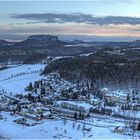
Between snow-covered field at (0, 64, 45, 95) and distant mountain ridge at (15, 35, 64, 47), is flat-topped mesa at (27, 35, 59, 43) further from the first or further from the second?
snow-covered field at (0, 64, 45, 95)

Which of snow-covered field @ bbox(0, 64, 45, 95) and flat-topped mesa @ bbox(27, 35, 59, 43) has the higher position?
flat-topped mesa @ bbox(27, 35, 59, 43)

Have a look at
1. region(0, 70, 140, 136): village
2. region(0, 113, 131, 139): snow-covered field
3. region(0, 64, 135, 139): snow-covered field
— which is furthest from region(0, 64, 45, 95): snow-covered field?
region(0, 113, 131, 139): snow-covered field

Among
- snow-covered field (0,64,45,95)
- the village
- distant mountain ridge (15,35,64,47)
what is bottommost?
snow-covered field (0,64,45,95)

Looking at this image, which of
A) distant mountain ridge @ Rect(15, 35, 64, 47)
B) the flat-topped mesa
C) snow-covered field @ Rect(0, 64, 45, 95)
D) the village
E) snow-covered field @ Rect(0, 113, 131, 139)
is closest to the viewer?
snow-covered field @ Rect(0, 113, 131, 139)

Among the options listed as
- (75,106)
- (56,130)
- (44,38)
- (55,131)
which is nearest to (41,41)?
(44,38)

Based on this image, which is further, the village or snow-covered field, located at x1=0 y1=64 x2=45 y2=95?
snow-covered field, located at x1=0 y1=64 x2=45 y2=95

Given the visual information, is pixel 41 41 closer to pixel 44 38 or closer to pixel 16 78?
pixel 44 38

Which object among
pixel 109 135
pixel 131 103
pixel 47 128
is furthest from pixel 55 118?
pixel 131 103

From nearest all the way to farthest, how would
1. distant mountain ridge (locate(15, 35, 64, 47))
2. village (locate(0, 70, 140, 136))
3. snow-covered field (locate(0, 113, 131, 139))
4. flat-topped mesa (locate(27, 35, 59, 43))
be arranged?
snow-covered field (locate(0, 113, 131, 139))
village (locate(0, 70, 140, 136))
distant mountain ridge (locate(15, 35, 64, 47))
flat-topped mesa (locate(27, 35, 59, 43))
